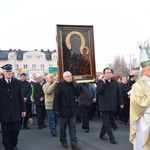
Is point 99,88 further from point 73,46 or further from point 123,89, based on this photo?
point 123,89

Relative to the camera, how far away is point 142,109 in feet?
14.7

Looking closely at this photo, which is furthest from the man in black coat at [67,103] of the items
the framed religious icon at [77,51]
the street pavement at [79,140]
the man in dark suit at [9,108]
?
the man in dark suit at [9,108]

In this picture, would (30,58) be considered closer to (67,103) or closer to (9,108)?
(67,103)

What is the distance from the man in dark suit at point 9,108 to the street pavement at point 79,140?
3.09ft

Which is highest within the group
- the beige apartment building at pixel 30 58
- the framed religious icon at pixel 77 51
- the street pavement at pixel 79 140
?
the beige apartment building at pixel 30 58

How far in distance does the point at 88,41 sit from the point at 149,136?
3447 millimetres

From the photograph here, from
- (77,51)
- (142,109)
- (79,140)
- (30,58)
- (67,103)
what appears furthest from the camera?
(30,58)

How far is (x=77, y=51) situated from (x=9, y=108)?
234 cm

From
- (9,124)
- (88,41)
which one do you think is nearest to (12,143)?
(9,124)

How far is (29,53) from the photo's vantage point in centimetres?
7306

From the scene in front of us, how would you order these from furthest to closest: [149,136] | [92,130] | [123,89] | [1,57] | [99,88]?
[1,57] → [123,89] → [92,130] → [99,88] → [149,136]

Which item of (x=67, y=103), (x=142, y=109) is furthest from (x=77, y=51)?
(x=142, y=109)

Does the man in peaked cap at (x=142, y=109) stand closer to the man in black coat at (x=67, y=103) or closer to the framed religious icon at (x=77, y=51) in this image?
the man in black coat at (x=67, y=103)

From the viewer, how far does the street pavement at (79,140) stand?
269 inches
